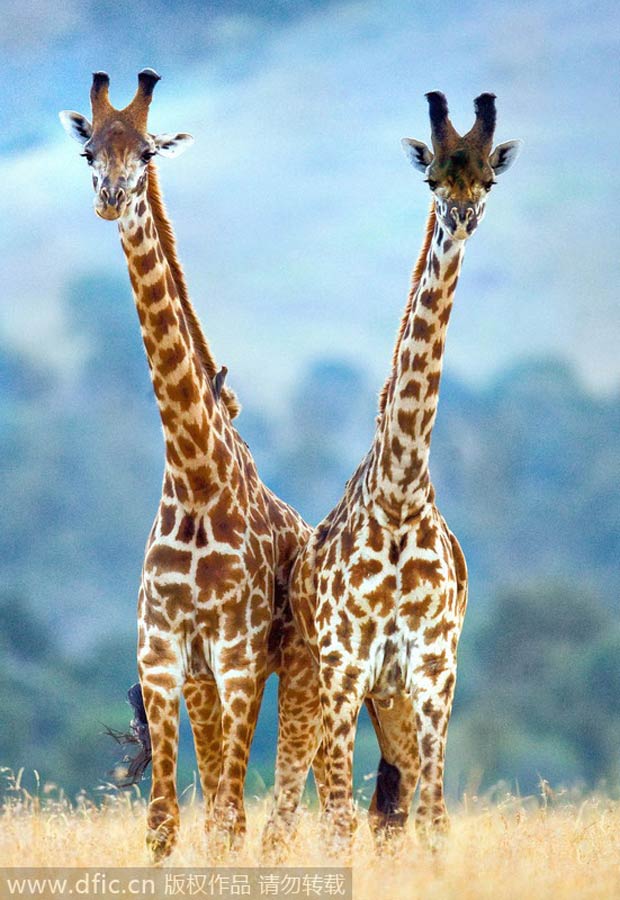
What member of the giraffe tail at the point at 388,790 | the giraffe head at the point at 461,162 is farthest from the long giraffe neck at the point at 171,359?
the giraffe tail at the point at 388,790

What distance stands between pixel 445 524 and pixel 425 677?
3.99ft

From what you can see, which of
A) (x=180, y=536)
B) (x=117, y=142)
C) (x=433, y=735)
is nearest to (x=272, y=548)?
(x=180, y=536)

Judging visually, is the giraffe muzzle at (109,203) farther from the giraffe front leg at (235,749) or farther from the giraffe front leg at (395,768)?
the giraffe front leg at (395,768)

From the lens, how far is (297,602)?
10.2 m

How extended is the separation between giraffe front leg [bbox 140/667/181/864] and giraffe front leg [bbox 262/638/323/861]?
992 mm

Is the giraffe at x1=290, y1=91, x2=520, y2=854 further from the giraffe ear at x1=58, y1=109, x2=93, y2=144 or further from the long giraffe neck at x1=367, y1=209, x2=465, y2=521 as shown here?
the giraffe ear at x1=58, y1=109, x2=93, y2=144

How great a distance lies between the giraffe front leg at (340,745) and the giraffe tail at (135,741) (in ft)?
6.62

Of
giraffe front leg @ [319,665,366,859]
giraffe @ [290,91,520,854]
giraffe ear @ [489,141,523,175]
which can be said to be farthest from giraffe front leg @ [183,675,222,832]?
giraffe ear @ [489,141,523,175]

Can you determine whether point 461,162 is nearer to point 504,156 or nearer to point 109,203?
point 504,156

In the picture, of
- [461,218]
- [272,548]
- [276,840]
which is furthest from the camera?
[272,548]

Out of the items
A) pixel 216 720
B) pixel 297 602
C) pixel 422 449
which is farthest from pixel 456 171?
pixel 216 720

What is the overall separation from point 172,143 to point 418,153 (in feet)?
5.17

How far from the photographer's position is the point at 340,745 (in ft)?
30.5

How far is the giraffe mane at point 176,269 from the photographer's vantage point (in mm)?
10062
